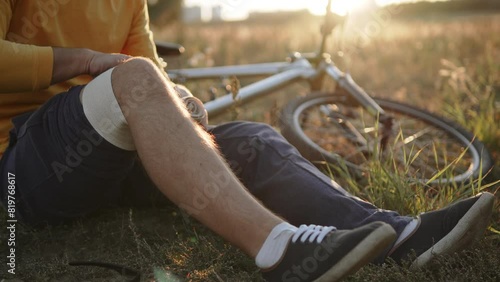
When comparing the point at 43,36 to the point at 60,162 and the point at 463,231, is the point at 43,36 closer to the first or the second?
the point at 60,162

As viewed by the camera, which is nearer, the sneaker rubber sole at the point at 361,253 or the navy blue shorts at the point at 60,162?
the sneaker rubber sole at the point at 361,253

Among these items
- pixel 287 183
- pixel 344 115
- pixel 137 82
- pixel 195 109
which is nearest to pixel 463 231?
pixel 287 183

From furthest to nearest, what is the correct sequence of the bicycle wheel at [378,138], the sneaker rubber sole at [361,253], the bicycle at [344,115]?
the bicycle at [344,115] → the bicycle wheel at [378,138] → the sneaker rubber sole at [361,253]

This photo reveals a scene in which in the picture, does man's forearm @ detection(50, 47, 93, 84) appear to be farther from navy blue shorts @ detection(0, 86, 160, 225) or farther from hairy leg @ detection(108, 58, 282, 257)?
hairy leg @ detection(108, 58, 282, 257)

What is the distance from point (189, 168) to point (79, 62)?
65 centimetres

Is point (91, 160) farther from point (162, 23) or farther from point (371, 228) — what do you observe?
point (162, 23)

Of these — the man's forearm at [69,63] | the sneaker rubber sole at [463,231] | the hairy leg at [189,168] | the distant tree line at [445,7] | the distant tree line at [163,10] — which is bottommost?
the distant tree line at [445,7]

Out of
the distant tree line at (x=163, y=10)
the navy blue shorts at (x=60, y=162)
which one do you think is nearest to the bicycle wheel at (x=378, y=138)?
the navy blue shorts at (x=60, y=162)

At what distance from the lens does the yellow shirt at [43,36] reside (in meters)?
1.88

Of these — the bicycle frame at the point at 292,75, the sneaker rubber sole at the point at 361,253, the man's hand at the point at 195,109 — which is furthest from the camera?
the bicycle frame at the point at 292,75

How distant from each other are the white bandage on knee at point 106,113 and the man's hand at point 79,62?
204 millimetres

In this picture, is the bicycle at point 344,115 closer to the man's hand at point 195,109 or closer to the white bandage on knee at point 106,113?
the man's hand at point 195,109

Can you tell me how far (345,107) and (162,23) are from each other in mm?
9419

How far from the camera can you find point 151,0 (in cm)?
1278
